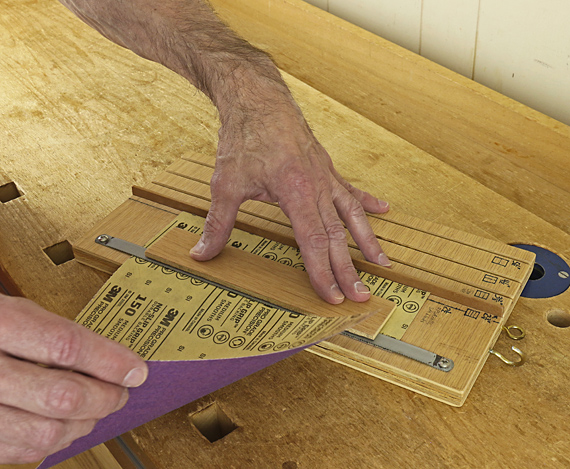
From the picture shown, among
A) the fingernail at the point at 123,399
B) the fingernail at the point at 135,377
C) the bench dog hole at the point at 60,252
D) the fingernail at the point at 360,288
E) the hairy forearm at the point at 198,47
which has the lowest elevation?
the bench dog hole at the point at 60,252

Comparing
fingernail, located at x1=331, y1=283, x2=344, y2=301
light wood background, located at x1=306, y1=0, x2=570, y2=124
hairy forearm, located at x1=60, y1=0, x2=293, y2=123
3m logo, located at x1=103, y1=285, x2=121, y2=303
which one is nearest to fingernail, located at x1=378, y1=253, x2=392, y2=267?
fingernail, located at x1=331, y1=283, x2=344, y2=301

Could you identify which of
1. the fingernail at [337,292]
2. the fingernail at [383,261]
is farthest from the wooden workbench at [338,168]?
the fingernail at [383,261]

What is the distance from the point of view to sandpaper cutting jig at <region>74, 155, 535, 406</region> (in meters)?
0.93

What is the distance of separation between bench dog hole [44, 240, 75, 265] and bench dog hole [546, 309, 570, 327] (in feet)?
2.98

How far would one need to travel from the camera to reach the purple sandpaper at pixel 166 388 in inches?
29.3

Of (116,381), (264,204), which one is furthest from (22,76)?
(116,381)

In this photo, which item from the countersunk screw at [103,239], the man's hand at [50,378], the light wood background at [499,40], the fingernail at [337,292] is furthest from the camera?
the light wood background at [499,40]

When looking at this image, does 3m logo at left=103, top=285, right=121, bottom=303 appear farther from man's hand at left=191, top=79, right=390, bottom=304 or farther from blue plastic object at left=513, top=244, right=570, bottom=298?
blue plastic object at left=513, top=244, right=570, bottom=298

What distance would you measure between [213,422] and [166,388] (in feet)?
0.68

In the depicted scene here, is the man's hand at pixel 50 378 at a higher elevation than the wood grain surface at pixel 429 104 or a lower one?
higher

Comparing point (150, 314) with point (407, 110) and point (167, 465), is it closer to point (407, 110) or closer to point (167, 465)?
point (167, 465)

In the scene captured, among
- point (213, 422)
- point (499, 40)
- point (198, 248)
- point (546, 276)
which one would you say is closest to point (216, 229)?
point (198, 248)

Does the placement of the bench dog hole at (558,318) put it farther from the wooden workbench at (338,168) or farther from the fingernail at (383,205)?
the fingernail at (383,205)

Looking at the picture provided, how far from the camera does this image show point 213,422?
0.95m
